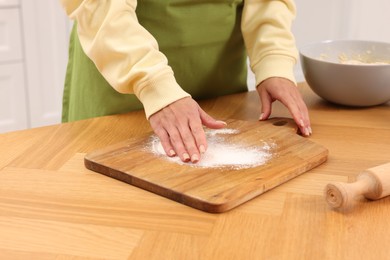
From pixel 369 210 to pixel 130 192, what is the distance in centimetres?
33

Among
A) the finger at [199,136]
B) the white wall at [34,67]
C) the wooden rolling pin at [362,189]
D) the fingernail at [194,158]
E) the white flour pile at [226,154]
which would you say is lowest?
the white wall at [34,67]

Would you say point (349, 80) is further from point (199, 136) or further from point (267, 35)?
point (199, 136)

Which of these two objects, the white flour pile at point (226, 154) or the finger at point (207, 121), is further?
the finger at point (207, 121)

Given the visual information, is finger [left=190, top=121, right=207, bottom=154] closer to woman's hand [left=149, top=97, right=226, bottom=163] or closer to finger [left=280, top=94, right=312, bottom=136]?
woman's hand [left=149, top=97, right=226, bottom=163]

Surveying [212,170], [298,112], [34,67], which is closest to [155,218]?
[212,170]

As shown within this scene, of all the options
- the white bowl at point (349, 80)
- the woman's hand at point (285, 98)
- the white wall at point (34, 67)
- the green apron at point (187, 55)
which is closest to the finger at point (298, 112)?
the woman's hand at point (285, 98)

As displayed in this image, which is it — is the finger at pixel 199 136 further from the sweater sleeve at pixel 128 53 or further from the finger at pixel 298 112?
the finger at pixel 298 112

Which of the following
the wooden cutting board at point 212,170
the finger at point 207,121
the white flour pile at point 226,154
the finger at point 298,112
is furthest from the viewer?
the finger at point 298,112

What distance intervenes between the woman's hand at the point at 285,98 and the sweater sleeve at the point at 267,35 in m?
0.03

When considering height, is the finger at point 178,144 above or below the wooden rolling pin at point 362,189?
below

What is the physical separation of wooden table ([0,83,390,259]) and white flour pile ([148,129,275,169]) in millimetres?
72

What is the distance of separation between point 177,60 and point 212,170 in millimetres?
432

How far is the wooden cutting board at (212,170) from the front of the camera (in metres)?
0.85

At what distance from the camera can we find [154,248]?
73 cm
